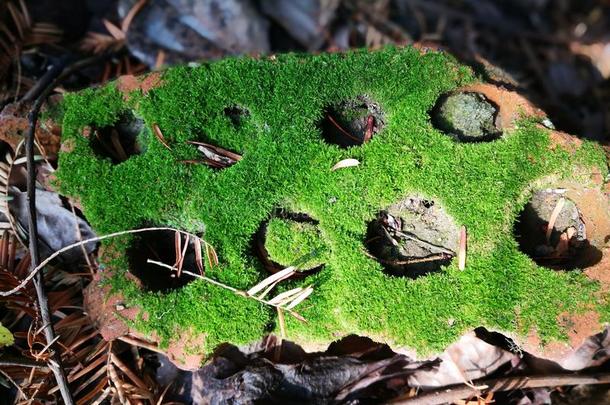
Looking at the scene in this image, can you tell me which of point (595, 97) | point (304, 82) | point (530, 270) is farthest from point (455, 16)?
point (530, 270)

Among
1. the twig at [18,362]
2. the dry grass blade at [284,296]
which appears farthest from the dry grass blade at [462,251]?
the twig at [18,362]

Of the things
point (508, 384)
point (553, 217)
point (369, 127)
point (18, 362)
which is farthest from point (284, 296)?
point (553, 217)

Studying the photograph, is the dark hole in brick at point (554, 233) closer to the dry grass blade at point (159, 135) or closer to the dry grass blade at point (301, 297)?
the dry grass blade at point (301, 297)

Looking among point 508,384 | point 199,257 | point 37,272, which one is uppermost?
point 508,384

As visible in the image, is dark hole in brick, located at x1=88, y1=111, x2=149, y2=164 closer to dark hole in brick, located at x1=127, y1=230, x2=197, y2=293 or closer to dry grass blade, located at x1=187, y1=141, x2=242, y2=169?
dry grass blade, located at x1=187, y1=141, x2=242, y2=169

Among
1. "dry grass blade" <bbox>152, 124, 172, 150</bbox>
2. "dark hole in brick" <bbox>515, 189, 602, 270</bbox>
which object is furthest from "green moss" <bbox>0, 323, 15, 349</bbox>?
"dark hole in brick" <bbox>515, 189, 602, 270</bbox>

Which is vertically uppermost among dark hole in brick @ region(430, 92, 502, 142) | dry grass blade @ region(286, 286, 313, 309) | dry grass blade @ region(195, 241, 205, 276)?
dark hole in brick @ region(430, 92, 502, 142)

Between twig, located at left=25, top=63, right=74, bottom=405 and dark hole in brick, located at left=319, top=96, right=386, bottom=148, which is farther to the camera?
dark hole in brick, located at left=319, top=96, right=386, bottom=148

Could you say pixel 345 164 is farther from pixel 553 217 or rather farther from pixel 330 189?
pixel 553 217
